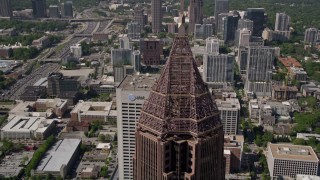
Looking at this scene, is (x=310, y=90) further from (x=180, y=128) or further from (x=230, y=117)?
(x=180, y=128)

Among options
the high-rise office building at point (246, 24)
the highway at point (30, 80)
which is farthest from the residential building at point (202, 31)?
the highway at point (30, 80)

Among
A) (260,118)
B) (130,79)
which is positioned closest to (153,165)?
(130,79)

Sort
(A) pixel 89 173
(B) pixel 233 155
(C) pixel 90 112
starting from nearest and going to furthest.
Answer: (A) pixel 89 173 → (B) pixel 233 155 → (C) pixel 90 112

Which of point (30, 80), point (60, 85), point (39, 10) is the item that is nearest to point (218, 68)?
point (60, 85)

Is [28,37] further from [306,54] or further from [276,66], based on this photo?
[306,54]

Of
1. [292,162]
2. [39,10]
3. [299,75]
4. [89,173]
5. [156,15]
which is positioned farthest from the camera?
[39,10]

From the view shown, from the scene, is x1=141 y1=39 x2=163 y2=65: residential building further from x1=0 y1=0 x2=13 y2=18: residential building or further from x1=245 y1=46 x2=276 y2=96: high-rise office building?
x1=0 y1=0 x2=13 y2=18: residential building

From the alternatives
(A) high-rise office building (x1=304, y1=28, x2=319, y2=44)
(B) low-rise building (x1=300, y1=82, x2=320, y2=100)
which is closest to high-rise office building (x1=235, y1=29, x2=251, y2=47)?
(A) high-rise office building (x1=304, y1=28, x2=319, y2=44)
